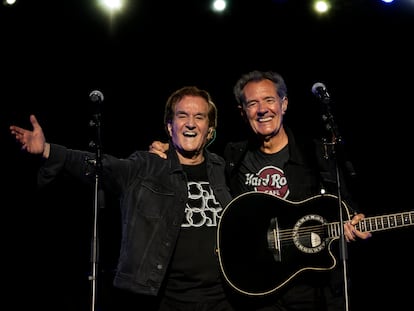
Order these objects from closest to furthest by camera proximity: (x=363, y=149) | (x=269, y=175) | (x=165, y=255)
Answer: (x=165, y=255), (x=269, y=175), (x=363, y=149)

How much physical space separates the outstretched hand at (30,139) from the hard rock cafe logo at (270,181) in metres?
1.47

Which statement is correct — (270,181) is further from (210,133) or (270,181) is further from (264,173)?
(210,133)

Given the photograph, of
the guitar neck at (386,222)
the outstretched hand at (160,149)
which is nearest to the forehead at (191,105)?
the outstretched hand at (160,149)

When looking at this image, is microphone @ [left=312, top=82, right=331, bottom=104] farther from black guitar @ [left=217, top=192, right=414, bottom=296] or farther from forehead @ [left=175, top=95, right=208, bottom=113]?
forehead @ [left=175, top=95, right=208, bottom=113]

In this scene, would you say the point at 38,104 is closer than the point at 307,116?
Yes

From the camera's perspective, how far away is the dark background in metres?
4.59

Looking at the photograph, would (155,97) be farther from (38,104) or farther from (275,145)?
(275,145)

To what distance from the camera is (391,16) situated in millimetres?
5156

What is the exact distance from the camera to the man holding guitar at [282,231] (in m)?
3.02

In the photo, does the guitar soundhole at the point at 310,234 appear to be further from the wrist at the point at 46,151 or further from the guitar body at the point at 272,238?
the wrist at the point at 46,151

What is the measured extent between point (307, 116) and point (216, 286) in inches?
123

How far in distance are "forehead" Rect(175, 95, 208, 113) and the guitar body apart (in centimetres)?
77

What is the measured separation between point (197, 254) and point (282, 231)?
2.03 feet

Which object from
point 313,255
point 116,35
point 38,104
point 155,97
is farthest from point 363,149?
point 38,104
